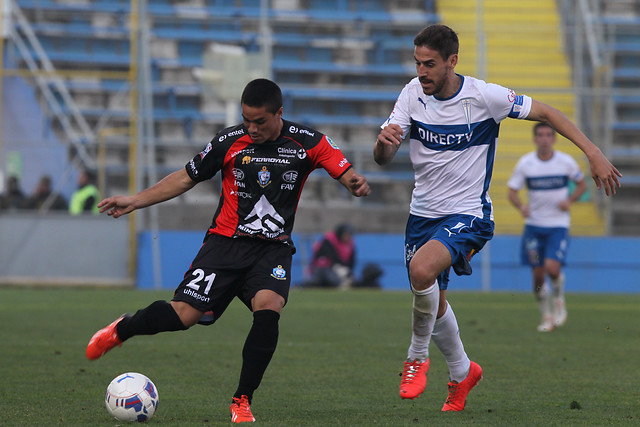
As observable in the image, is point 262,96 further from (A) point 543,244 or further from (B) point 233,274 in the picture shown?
(A) point 543,244

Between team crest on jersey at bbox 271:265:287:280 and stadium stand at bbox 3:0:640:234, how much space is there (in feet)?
44.2

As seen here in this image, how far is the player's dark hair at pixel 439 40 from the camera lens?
5.45 meters

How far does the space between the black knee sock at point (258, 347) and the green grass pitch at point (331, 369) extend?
0.75ft

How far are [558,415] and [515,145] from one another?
15.2 meters

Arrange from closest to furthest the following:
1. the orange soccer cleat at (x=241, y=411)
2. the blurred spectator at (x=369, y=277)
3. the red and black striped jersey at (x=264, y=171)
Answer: the orange soccer cleat at (x=241, y=411) → the red and black striped jersey at (x=264, y=171) → the blurred spectator at (x=369, y=277)

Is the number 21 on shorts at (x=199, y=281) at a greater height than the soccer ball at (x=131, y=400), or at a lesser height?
greater

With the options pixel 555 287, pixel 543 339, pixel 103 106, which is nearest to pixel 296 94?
pixel 103 106

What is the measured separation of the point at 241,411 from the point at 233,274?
0.73m

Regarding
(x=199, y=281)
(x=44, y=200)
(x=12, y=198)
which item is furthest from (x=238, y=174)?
(x=12, y=198)

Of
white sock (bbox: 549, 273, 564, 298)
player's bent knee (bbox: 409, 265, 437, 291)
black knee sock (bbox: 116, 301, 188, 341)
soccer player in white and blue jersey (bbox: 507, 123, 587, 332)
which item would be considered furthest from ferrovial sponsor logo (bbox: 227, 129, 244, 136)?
white sock (bbox: 549, 273, 564, 298)

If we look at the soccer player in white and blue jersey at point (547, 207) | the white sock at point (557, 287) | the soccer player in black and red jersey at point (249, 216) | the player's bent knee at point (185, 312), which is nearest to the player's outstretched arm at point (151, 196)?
the soccer player in black and red jersey at point (249, 216)

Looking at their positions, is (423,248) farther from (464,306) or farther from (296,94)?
(296,94)

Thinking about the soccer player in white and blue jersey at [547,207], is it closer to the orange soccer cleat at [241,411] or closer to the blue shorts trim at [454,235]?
the blue shorts trim at [454,235]

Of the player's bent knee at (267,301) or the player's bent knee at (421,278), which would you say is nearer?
the player's bent knee at (267,301)
